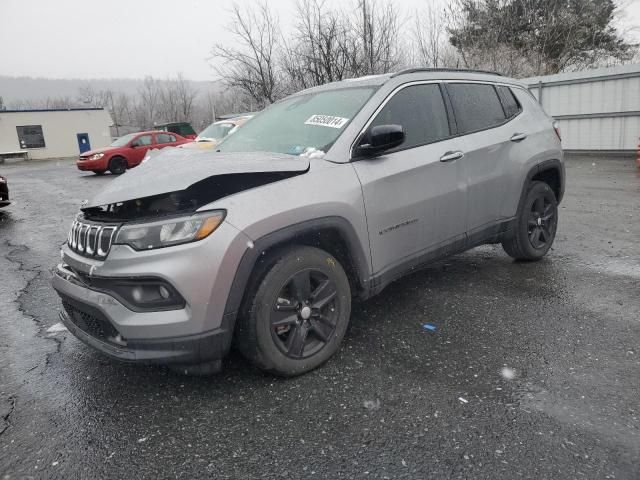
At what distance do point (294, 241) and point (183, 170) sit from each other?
742mm

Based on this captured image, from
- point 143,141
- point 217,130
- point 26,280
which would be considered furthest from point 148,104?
point 26,280

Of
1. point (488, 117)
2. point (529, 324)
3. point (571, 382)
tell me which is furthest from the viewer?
point (488, 117)

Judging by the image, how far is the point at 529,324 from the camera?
3494 millimetres

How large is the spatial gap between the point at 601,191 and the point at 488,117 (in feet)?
19.2

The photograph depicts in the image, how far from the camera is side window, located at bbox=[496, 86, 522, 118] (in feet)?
14.7

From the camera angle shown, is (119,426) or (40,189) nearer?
(119,426)

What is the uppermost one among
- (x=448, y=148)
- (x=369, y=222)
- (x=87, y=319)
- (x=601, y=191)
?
(x=448, y=148)

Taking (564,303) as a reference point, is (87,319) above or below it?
above

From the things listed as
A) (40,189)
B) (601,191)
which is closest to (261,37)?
(40,189)

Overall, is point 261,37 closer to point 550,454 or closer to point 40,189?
point 40,189

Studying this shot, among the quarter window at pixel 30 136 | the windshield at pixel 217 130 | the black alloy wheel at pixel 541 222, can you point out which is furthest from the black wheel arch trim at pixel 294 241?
the quarter window at pixel 30 136

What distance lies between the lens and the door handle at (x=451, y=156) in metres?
3.62

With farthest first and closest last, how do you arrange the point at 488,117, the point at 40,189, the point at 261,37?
the point at 261,37 < the point at 40,189 < the point at 488,117

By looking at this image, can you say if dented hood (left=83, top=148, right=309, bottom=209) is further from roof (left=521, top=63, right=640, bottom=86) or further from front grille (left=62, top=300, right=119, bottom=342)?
roof (left=521, top=63, right=640, bottom=86)
